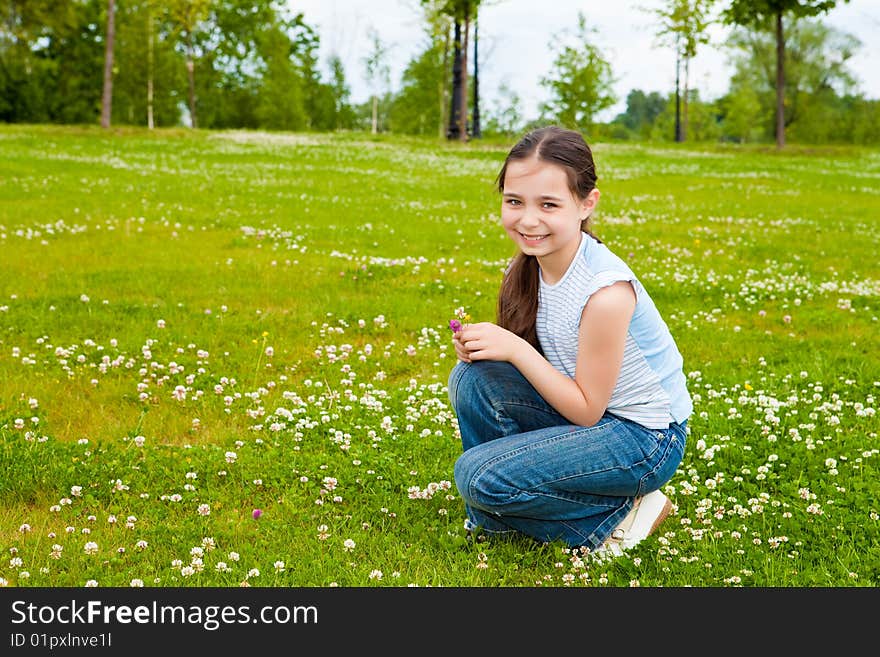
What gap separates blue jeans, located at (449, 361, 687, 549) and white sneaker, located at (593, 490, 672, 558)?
0.05 meters

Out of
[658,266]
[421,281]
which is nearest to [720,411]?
[421,281]

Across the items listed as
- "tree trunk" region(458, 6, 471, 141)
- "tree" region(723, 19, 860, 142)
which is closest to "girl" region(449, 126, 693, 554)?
"tree trunk" region(458, 6, 471, 141)

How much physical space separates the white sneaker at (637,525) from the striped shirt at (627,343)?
52 centimetres

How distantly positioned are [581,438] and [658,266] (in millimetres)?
9550

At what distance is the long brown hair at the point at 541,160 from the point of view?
4465mm

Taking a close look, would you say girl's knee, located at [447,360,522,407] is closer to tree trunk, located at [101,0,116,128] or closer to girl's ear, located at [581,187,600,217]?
girl's ear, located at [581,187,600,217]

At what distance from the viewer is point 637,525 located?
16.0ft

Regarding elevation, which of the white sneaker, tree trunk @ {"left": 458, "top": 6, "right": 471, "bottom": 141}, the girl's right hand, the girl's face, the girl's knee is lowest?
the white sneaker

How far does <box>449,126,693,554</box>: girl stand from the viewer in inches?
176

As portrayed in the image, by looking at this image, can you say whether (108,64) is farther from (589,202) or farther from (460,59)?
(589,202)

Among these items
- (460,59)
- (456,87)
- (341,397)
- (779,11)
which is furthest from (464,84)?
(341,397)

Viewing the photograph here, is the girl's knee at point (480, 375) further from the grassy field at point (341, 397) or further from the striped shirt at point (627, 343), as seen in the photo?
the grassy field at point (341, 397)

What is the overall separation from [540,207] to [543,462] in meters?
1.38

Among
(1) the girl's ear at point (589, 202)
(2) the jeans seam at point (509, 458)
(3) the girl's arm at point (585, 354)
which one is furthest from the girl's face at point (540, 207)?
(2) the jeans seam at point (509, 458)
